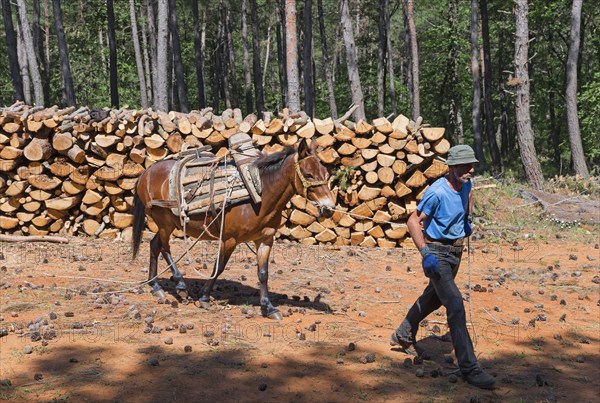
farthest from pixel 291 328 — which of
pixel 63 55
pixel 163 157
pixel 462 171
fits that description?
pixel 63 55

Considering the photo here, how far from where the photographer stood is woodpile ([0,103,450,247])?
11656mm

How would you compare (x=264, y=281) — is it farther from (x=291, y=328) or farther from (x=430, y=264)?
(x=430, y=264)

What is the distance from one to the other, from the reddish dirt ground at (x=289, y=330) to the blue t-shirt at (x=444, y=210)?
131 centimetres

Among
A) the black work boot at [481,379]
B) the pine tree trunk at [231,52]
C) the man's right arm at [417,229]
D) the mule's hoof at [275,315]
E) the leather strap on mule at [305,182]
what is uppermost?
the pine tree trunk at [231,52]

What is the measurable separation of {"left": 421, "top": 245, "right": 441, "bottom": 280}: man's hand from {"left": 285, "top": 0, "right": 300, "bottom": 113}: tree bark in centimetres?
Result: 1167

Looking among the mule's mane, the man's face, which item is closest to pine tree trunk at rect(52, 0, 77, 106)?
the mule's mane

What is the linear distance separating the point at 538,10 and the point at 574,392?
2164 centimetres

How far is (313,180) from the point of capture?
7.11 metres

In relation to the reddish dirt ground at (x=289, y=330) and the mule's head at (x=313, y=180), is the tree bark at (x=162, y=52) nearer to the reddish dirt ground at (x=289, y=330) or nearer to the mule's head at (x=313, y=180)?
the reddish dirt ground at (x=289, y=330)

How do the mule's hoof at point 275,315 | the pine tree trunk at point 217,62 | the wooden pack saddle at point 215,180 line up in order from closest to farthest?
the mule's hoof at point 275,315 → the wooden pack saddle at point 215,180 → the pine tree trunk at point 217,62

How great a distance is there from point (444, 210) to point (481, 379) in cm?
154

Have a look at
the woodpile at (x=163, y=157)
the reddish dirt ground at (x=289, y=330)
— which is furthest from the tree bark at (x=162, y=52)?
the reddish dirt ground at (x=289, y=330)

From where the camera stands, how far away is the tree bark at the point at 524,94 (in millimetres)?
16641

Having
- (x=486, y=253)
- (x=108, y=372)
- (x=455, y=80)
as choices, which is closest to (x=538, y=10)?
(x=455, y=80)
